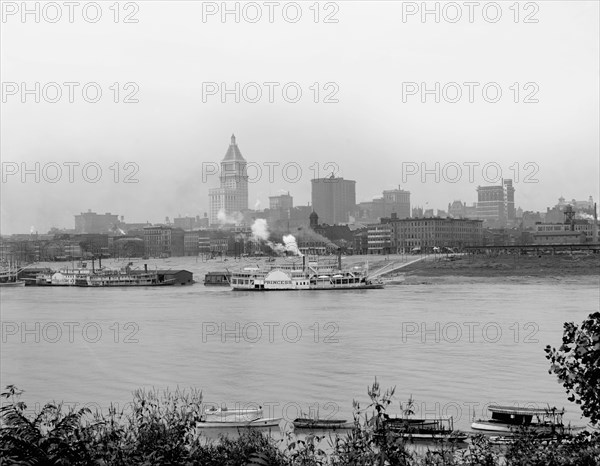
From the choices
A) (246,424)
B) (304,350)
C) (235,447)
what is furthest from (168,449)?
(304,350)

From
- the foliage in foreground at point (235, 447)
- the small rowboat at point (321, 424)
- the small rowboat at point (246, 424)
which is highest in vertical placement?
the foliage in foreground at point (235, 447)

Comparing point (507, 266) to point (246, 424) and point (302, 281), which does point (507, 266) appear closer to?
point (302, 281)

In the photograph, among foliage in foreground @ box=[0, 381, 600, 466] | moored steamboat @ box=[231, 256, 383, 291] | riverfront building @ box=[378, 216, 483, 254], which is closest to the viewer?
foliage in foreground @ box=[0, 381, 600, 466]

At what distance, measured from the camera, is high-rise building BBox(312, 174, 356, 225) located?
127 metres

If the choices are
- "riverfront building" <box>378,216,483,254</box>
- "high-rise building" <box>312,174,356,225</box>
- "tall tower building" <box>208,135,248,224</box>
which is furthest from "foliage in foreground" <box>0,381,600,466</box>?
"tall tower building" <box>208,135,248,224</box>

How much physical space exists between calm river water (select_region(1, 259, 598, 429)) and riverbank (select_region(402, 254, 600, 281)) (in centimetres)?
1268

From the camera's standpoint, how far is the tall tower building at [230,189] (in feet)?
466

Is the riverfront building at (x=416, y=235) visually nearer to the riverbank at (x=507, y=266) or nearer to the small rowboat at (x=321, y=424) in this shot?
the riverbank at (x=507, y=266)

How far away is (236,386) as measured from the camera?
50.6ft

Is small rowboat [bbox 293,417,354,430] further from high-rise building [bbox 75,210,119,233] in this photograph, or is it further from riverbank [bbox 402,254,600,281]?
high-rise building [bbox 75,210,119,233]

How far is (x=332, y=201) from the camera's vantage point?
12888cm

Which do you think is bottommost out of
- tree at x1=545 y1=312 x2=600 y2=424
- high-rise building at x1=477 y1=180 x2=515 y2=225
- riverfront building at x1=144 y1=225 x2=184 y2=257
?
tree at x1=545 y1=312 x2=600 y2=424

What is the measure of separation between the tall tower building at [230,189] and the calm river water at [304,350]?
4176 inches

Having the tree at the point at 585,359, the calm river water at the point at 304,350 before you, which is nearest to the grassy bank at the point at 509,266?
the calm river water at the point at 304,350
